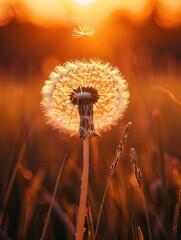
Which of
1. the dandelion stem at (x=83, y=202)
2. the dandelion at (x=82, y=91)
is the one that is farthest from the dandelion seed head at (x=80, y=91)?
the dandelion stem at (x=83, y=202)

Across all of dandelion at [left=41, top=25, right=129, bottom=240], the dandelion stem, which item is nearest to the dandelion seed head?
dandelion at [left=41, top=25, right=129, bottom=240]

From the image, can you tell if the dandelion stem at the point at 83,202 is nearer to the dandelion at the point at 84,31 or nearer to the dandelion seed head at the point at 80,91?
the dandelion seed head at the point at 80,91

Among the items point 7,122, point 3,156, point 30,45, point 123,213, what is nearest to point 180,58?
point 30,45

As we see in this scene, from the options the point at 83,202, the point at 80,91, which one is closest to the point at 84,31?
the point at 80,91

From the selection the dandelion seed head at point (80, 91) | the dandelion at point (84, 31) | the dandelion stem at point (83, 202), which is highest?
the dandelion at point (84, 31)

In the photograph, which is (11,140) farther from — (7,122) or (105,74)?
(105,74)

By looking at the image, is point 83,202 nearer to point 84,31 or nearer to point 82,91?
point 82,91

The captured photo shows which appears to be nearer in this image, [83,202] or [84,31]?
[83,202]
